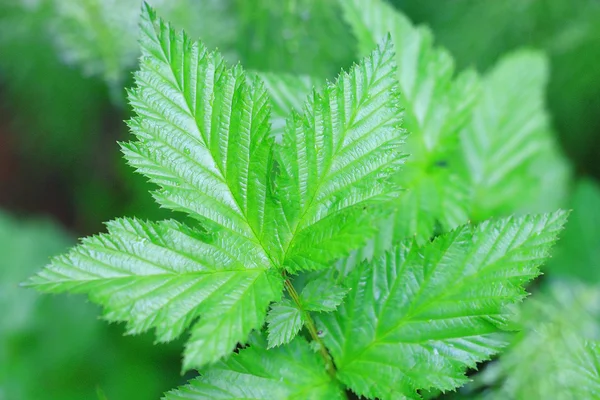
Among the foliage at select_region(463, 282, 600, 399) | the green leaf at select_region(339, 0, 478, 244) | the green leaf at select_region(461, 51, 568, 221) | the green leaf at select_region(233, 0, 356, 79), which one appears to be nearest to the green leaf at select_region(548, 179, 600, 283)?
the green leaf at select_region(461, 51, 568, 221)

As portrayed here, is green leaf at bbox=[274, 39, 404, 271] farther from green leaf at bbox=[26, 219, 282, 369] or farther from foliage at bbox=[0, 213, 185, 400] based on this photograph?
foliage at bbox=[0, 213, 185, 400]

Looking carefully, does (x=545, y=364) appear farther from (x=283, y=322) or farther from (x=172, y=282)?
(x=172, y=282)

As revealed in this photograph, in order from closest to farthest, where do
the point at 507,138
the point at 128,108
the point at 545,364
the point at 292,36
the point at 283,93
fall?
1. the point at 545,364
2. the point at 283,93
3. the point at 507,138
4. the point at 292,36
5. the point at 128,108

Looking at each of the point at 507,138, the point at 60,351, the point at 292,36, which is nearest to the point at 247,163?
the point at 507,138

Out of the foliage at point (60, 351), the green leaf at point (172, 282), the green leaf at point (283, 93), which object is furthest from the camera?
the foliage at point (60, 351)

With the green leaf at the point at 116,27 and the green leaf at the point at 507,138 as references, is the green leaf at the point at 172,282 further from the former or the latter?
the green leaf at the point at 116,27

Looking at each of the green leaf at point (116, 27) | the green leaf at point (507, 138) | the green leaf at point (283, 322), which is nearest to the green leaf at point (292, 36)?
the green leaf at point (116, 27)
